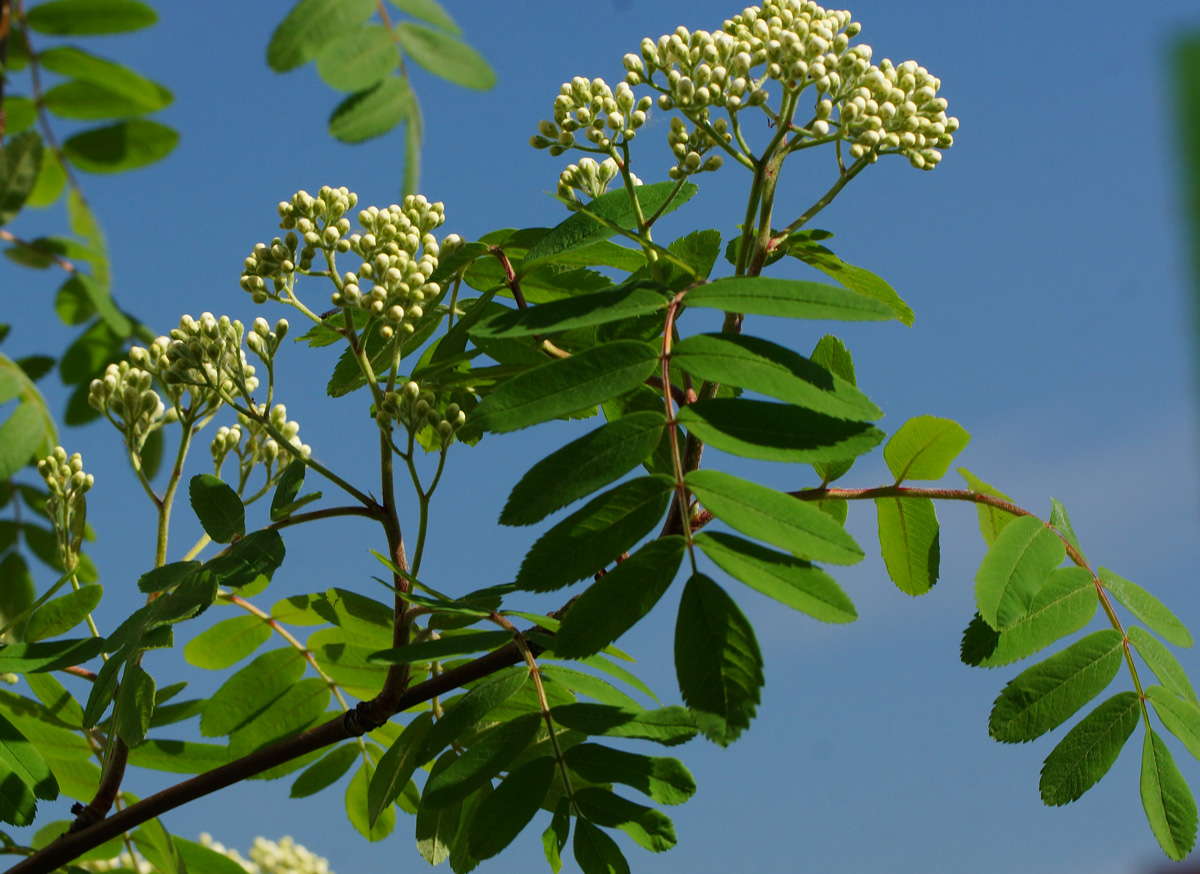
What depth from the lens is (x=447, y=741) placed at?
5.58 feet

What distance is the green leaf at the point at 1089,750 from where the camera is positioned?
5.95 feet

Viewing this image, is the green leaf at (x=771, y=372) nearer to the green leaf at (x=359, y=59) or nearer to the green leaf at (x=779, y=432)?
the green leaf at (x=779, y=432)

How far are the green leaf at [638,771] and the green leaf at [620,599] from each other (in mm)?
441

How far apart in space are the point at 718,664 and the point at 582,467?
35 cm

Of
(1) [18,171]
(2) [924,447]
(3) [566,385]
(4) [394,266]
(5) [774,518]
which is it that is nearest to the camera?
(5) [774,518]

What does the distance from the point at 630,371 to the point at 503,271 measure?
2.55 ft

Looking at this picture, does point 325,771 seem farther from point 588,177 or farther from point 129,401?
point 588,177

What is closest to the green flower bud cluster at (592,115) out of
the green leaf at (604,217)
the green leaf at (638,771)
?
the green leaf at (604,217)

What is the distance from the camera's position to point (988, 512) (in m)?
2.12

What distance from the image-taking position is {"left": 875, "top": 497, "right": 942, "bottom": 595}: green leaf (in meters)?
2.12

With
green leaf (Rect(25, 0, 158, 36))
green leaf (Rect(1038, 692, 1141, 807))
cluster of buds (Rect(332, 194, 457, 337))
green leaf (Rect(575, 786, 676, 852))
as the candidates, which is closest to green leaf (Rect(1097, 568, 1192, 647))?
green leaf (Rect(1038, 692, 1141, 807))

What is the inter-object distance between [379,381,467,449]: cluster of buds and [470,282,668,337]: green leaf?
0.82 ft

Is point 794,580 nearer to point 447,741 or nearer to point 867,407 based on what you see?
point 867,407

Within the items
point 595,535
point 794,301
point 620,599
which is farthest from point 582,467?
point 794,301
